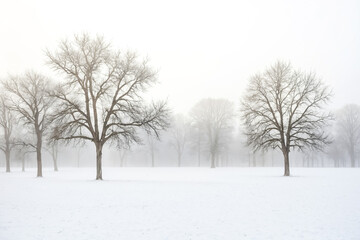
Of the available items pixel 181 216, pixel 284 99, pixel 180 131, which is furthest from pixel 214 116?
pixel 181 216

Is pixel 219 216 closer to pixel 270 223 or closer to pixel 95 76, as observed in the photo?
pixel 270 223

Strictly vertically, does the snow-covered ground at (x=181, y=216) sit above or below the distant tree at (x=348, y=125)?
below

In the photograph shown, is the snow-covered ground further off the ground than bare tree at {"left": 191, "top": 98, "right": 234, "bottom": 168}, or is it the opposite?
bare tree at {"left": 191, "top": 98, "right": 234, "bottom": 168}

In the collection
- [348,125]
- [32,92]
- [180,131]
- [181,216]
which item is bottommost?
[181,216]

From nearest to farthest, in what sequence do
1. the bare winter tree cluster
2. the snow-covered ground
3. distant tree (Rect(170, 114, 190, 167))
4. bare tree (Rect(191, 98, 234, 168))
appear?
the snow-covered ground, the bare winter tree cluster, bare tree (Rect(191, 98, 234, 168)), distant tree (Rect(170, 114, 190, 167))

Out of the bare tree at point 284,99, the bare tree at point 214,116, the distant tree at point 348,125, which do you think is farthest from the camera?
the distant tree at point 348,125

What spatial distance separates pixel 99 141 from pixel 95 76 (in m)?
6.88

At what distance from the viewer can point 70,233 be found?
31.4 ft

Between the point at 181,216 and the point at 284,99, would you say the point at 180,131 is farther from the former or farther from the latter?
the point at 181,216

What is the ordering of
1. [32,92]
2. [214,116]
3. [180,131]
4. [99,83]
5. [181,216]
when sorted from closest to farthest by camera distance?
1. [181,216]
2. [99,83]
3. [32,92]
4. [214,116]
5. [180,131]

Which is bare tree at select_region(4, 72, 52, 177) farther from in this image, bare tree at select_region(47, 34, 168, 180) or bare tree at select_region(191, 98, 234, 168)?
bare tree at select_region(191, 98, 234, 168)

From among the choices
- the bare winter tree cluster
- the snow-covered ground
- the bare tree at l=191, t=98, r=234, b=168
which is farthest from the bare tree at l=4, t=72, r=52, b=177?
the bare tree at l=191, t=98, r=234, b=168

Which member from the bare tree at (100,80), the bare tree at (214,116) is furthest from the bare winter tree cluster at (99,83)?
the bare tree at (214,116)

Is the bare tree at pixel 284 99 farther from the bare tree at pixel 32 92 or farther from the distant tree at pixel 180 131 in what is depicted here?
the distant tree at pixel 180 131
